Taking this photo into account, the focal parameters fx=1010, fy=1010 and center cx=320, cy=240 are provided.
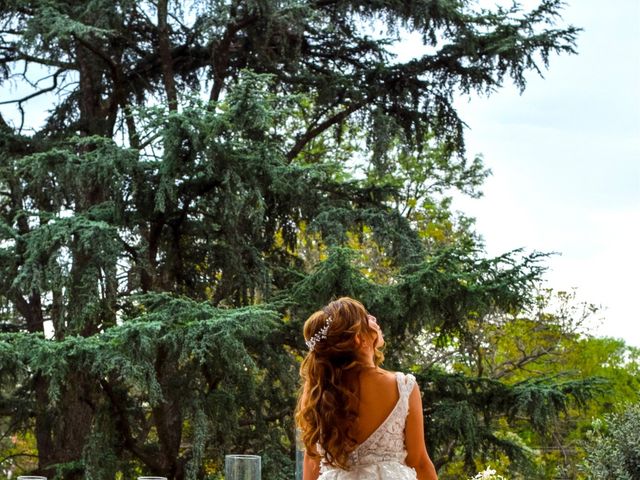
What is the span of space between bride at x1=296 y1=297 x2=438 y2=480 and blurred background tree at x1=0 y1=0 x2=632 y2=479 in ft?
11.5

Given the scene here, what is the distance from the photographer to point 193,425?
7770 mm

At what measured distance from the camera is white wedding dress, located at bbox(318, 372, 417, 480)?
3.37m

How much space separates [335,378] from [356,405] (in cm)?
12

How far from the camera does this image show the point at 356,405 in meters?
3.33

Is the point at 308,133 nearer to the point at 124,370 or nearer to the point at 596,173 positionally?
the point at 124,370

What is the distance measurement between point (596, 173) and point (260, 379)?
22.6ft

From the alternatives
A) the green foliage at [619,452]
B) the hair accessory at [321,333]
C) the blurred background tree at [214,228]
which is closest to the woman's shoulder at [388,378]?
the hair accessory at [321,333]

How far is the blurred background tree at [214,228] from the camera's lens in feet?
25.5

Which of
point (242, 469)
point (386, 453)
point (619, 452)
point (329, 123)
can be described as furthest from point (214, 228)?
point (242, 469)

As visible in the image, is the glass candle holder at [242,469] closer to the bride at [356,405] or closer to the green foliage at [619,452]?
the bride at [356,405]

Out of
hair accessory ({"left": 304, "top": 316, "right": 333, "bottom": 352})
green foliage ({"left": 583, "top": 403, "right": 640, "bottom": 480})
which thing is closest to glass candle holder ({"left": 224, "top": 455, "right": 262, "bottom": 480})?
hair accessory ({"left": 304, "top": 316, "right": 333, "bottom": 352})

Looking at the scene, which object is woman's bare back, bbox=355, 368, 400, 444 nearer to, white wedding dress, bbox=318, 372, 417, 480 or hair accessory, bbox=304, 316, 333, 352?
white wedding dress, bbox=318, 372, 417, 480

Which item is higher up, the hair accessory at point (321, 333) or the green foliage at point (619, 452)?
the hair accessory at point (321, 333)

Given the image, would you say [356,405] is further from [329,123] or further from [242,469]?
[329,123]
